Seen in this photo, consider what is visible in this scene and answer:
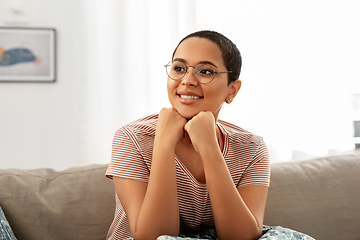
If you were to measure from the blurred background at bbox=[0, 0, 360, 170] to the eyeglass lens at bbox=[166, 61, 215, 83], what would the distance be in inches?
55.2

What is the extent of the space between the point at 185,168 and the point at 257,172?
10.8 inches

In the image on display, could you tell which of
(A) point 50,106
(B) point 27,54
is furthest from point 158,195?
(B) point 27,54

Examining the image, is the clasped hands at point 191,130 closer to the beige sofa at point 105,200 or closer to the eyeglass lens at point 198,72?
the eyeglass lens at point 198,72

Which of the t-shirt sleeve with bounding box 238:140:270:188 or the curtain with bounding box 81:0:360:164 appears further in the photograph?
the curtain with bounding box 81:0:360:164

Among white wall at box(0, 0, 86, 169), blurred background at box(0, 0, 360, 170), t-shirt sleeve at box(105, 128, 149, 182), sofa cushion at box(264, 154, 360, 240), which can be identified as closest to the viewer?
t-shirt sleeve at box(105, 128, 149, 182)

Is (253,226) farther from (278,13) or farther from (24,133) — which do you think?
(24,133)

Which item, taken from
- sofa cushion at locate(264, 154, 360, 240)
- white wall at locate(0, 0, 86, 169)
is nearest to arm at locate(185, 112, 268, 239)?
sofa cushion at locate(264, 154, 360, 240)

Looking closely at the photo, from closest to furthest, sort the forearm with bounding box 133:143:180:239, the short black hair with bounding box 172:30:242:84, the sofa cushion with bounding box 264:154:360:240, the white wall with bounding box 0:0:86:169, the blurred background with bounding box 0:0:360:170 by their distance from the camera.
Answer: the forearm with bounding box 133:143:180:239 < the short black hair with bounding box 172:30:242:84 < the sofa cushion with bounding box 264:154:360:240 < the blurred background with bounding box 0:0:360:170 < the white wall with bounding box 0:0:86:169

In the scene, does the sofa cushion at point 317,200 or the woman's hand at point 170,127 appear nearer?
the woman's hand at point 170,127

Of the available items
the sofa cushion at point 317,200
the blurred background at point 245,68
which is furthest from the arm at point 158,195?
the blurred background at point 245,68

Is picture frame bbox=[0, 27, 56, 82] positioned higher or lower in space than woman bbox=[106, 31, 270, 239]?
higher

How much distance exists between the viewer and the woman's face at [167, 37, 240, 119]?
1.23 meters

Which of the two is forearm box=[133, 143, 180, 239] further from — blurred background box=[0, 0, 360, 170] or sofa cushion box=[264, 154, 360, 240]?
blurred background box=[0, 0, 360, 170]

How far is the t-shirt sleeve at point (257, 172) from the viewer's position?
1.30 m
